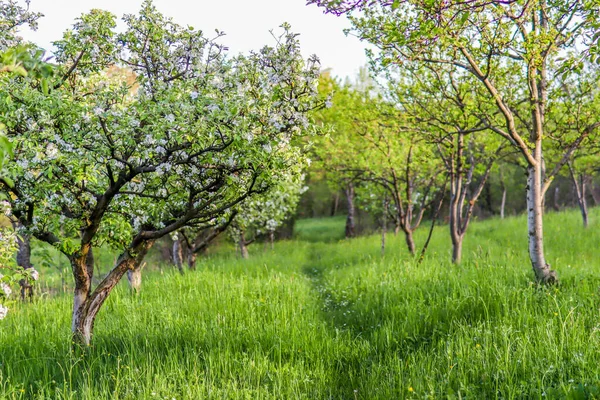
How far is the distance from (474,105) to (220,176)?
218 inches

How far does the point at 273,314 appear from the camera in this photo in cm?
748

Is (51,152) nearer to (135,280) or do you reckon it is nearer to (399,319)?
(399,319)

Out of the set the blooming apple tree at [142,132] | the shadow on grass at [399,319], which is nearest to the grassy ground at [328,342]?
the shadow on grass at [399,319]

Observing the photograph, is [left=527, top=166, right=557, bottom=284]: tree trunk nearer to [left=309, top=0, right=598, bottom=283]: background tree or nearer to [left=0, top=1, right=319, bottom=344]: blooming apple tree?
[left=309, top=0, right=598, bottom=283]: background tree

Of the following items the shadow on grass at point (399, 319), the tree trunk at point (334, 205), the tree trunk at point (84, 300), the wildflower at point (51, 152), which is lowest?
the shadow on grass at point (399, 319)

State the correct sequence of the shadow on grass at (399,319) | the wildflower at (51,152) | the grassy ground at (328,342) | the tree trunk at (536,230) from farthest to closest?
the tree trunk at (536,230), the shadow on grass at (399,319), the grassy ground at (328,342), the wildflower at (51,152)

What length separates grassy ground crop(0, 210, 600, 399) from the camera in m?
4.79

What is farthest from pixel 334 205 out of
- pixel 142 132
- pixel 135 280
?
pixel 142 132

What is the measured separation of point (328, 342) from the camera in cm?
643

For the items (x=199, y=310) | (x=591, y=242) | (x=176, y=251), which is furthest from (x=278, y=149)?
(x=591, y=242)

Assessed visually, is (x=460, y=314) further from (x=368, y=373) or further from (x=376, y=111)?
(x=376, y=111)

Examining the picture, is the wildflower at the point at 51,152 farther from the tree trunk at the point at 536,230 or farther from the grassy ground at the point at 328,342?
the tree trunk at the point at 536,230

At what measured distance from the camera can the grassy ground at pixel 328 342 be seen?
4793 millimetres

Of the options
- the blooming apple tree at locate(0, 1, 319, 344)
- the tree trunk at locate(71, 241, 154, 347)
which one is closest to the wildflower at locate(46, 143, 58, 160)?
the blooming apple tree at locate(0, 1, 319, 344)
